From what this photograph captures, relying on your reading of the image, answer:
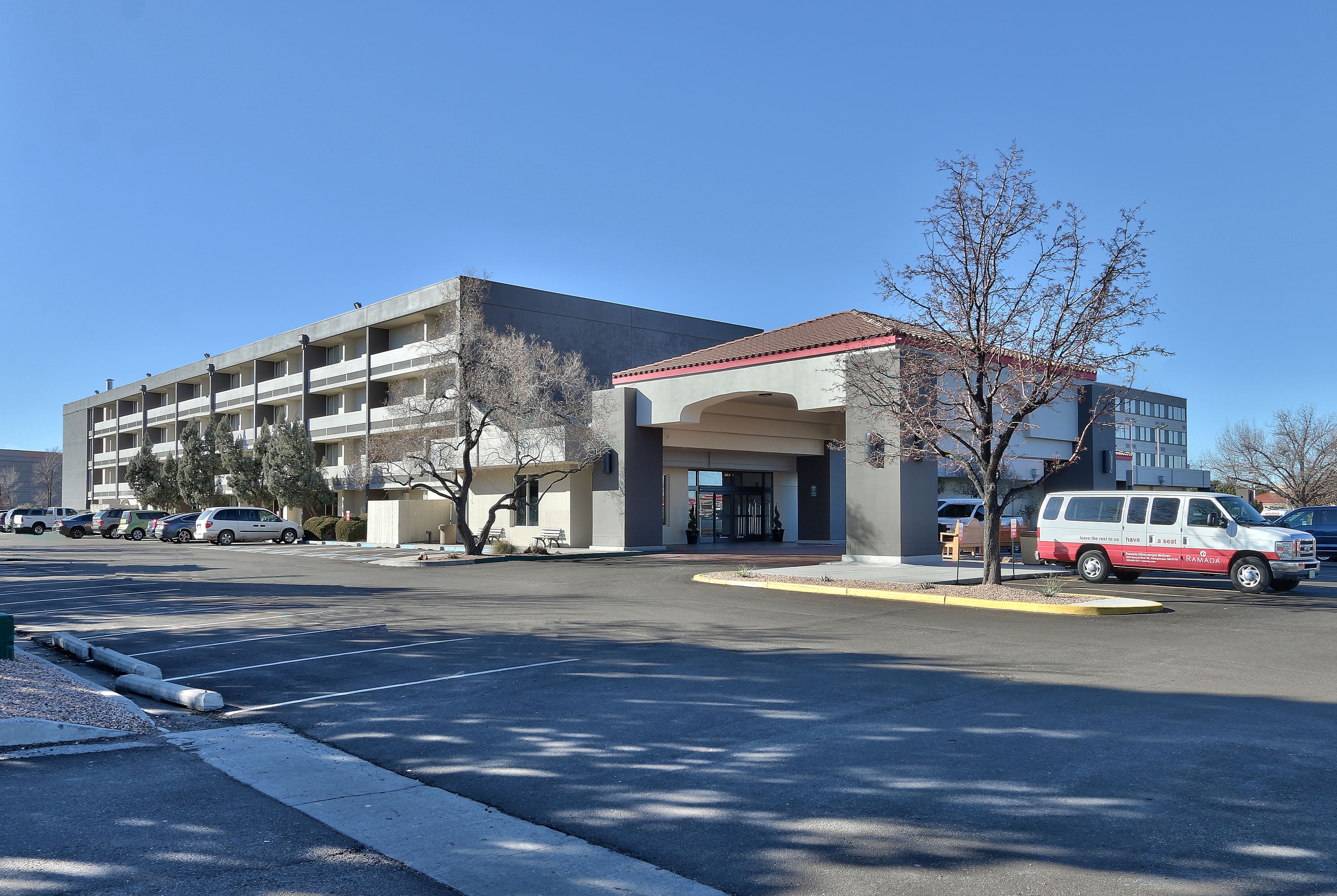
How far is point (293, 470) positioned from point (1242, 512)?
145 feet

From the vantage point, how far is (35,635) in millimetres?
13398

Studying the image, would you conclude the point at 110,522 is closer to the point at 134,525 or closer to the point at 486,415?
the point at 134,525

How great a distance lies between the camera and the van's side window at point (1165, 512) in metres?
18.9

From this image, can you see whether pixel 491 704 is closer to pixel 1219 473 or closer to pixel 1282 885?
pixel 1282 885

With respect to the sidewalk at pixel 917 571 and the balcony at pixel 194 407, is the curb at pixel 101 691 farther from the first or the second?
the balcony at pixel 194 407

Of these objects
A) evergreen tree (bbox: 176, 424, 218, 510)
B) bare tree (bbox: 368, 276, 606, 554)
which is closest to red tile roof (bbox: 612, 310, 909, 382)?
bare tree (bbox: 368, 276, 606, 554)

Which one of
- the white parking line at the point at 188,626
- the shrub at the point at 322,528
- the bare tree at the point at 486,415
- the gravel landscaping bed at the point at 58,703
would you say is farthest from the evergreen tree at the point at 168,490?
the gravel landscaping bed at the point at 58,703

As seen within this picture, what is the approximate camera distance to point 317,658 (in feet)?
37.3

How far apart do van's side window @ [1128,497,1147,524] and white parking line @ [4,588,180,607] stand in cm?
2039

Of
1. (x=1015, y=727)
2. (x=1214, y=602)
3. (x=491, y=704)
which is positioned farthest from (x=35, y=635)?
(x=1214, y=602)

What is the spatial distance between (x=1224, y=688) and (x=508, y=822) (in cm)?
749

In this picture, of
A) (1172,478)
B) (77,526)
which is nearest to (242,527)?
(77,526)

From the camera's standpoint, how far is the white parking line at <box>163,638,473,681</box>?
34.1ft

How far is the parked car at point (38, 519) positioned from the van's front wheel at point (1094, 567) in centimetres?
6499
